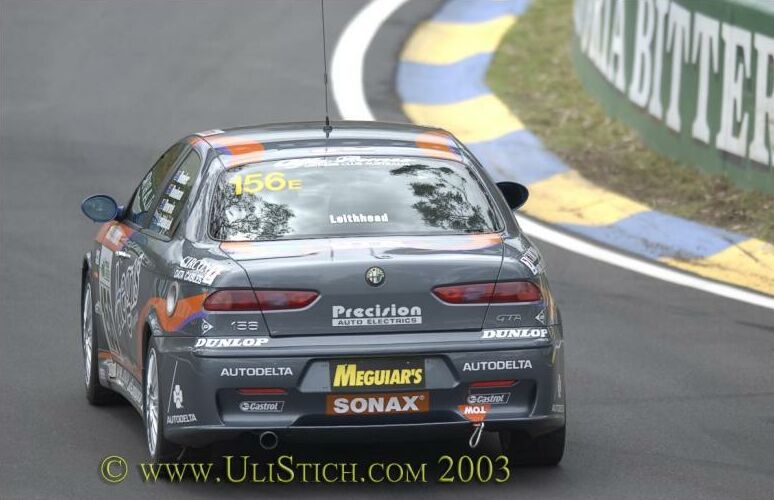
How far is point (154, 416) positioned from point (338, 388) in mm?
969

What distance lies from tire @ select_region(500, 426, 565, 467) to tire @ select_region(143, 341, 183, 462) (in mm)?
1371

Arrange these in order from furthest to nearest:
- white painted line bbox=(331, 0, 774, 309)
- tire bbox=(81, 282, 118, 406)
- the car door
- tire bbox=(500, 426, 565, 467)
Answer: white painted line bbox=(331, 0, 774, 309) → tire bbox=(81, 282, 118, 406) → the car door → tire bbox=(500, 426, 565, 467)

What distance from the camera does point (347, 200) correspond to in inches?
308

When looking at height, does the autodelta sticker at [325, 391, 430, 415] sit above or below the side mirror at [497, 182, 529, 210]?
below

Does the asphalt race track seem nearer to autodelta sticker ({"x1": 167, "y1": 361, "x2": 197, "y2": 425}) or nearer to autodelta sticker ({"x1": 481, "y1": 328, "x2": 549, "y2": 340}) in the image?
autodelta sticker ({"x1": 167, "y1": 361, "x2": 197, "y2": 425})

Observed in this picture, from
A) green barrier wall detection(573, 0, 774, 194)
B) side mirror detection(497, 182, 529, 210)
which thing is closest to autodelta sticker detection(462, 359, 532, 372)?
side mirror detection(497, 182, 529, 210)

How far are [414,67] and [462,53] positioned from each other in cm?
77

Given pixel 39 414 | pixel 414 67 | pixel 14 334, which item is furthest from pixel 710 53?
A: pixel 39 414

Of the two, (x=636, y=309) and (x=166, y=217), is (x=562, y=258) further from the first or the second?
(x=166, y=217)

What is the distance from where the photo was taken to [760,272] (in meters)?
12.7

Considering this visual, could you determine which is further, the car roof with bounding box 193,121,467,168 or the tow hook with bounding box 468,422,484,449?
the car roof with bounding box 193,121,467,168

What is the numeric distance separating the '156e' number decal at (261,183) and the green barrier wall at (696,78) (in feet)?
21.8

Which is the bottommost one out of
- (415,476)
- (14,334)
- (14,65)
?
(14,65)

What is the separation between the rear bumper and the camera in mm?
7234
